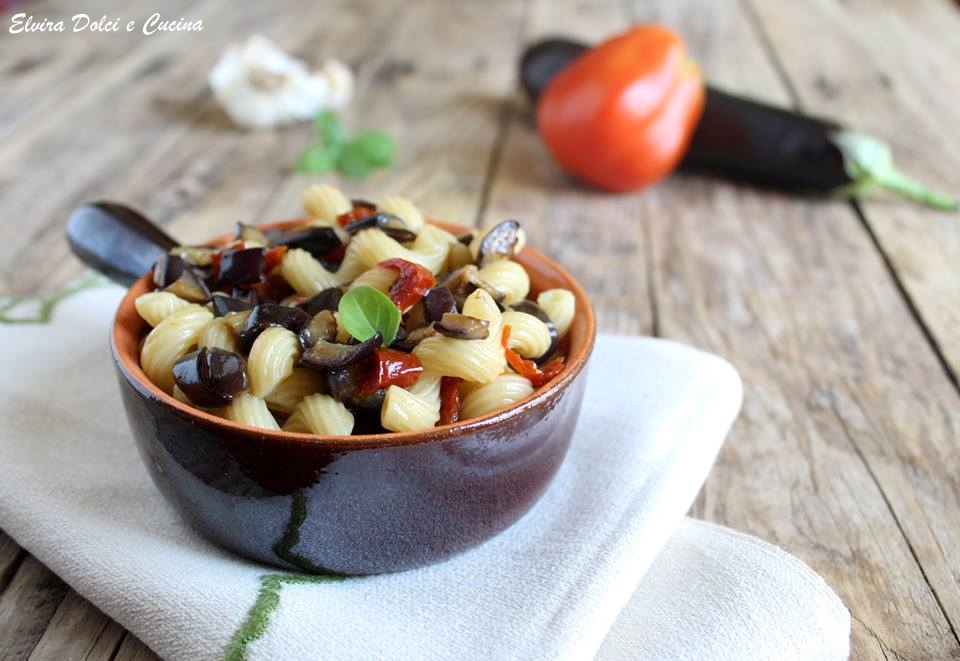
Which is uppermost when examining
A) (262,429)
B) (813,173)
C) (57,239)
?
(262,429)

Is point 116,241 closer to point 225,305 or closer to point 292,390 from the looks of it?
point 225,305

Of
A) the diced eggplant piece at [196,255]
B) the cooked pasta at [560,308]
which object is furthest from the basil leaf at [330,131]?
the cooked pasta at [560,308]

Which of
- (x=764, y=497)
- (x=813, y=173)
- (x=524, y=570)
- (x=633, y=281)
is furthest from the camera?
(x=813, y=173)

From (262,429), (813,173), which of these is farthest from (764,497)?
(813,173)

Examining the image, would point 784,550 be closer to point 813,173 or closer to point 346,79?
point 813,173

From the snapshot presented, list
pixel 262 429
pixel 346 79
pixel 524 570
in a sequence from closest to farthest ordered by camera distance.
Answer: pixel 262 429 → pixel 524 570 → pixel 346 79

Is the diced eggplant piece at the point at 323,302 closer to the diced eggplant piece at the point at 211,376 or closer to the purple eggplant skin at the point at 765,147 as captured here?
the diced eggplant piece at the point at 211,376

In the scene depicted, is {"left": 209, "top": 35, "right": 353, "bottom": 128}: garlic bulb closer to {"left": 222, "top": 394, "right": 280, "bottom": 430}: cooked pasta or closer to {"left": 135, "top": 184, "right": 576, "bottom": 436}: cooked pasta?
{"left": 135, "top": 184, "right": 576, "bottom": 436}: cooked pasta

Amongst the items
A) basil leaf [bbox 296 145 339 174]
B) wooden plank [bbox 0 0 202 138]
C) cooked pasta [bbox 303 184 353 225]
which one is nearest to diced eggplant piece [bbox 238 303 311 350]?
cooked pasta [bbox 303 184 353 225]
